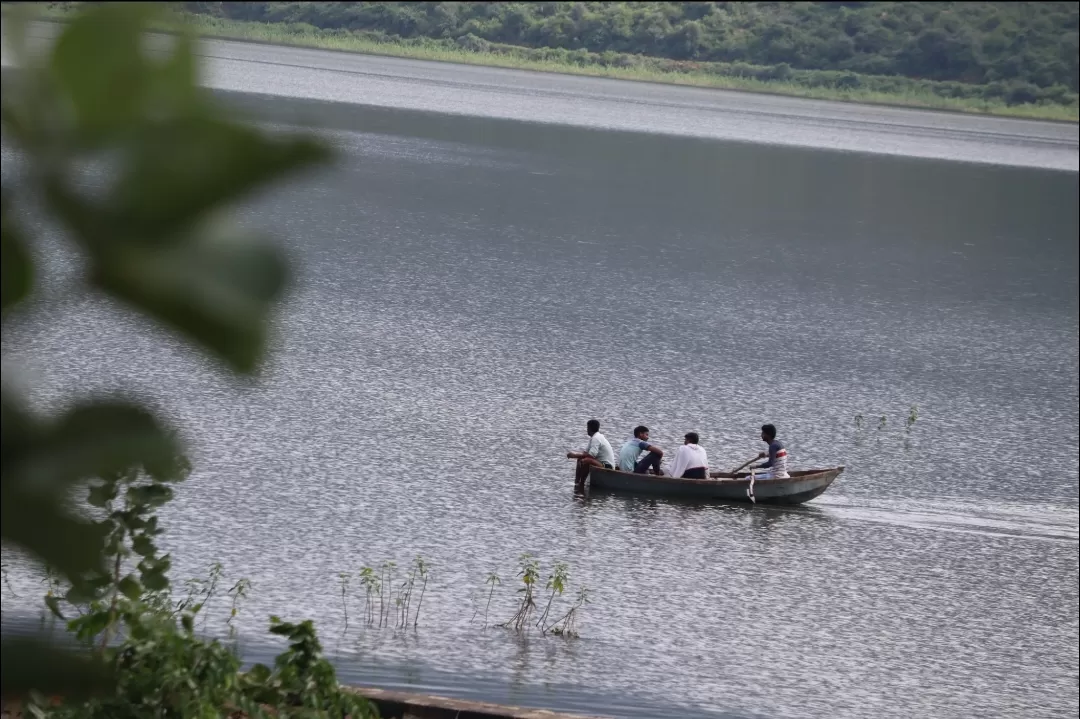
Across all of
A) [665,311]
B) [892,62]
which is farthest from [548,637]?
[892,62]

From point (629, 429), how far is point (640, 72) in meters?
129

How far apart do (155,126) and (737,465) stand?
82.3 ft

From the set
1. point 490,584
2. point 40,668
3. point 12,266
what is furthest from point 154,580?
Result: point 490,584

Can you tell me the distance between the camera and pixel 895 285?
52.9 m

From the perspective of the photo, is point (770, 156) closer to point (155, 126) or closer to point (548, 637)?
point (548, 637)

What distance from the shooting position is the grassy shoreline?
142 metres

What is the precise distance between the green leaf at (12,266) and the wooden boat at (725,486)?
2175 centimetres

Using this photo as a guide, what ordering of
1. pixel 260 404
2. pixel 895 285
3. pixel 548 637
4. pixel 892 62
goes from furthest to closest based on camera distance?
pixel 892 62, pixel 895 285, pixel 260 404, pixel 548 637

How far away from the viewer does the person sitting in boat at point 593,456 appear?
22438 mm

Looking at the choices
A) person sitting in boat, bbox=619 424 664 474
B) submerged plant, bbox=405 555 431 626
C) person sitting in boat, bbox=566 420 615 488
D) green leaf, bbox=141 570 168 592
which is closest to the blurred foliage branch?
green leaf, bbox=141 570 168 592

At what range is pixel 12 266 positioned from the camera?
0.72 metres

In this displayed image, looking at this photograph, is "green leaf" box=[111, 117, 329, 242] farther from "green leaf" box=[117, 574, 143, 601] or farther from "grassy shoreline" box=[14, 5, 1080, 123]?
"grassy shoreline" box=[14, 5, 1080, 123]

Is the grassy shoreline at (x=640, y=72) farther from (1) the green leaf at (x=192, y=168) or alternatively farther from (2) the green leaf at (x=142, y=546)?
(1) the green leaf at (x=192, y=168)

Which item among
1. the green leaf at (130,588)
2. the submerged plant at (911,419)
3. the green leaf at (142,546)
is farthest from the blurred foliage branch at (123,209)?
the submerged plant at (911,419)
